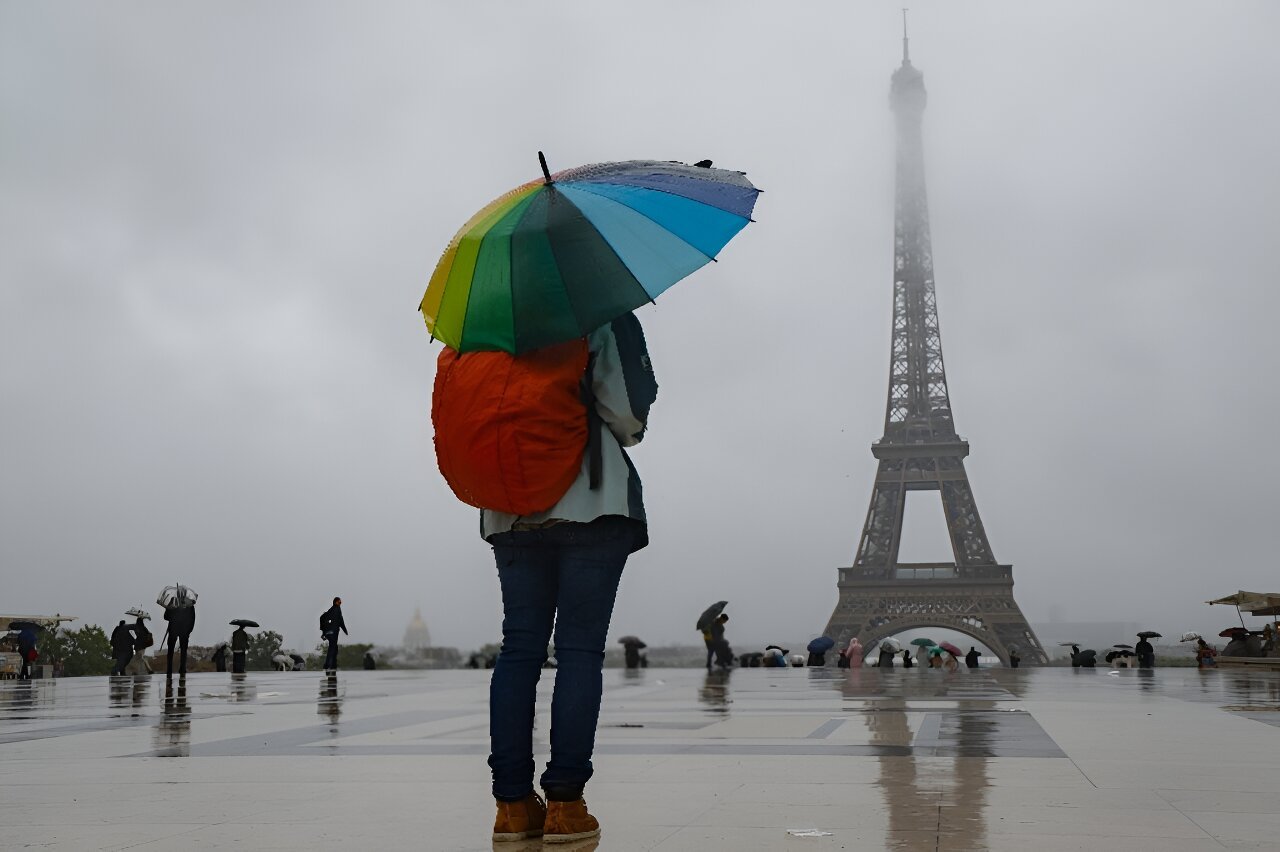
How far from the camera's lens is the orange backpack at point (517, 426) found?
3.95 meters

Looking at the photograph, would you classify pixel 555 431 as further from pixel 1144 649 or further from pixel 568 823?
pixel 1144 649

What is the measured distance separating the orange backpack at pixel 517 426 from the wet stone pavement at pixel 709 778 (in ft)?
3.53

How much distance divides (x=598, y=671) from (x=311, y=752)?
311 cm

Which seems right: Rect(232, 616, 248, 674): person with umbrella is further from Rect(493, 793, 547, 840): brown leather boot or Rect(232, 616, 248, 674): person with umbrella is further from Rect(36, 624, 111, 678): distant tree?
Rect(493, 793, 547, 840): brown leather boot

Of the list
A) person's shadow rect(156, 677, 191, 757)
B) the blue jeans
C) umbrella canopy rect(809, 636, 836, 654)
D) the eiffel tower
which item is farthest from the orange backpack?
the eiffel tower

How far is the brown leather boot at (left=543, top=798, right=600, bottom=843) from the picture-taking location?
12.4 feet

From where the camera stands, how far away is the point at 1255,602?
3061 cm

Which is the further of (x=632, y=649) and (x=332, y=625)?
(x=632, y=649)

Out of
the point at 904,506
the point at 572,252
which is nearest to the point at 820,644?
the point at 572,252

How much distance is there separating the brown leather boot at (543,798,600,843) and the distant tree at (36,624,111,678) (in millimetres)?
40725

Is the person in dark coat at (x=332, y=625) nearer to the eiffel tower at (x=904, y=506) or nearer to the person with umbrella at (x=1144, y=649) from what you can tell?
the person with umbrella at (x=1144, y=649)

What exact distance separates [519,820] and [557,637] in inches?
22.8

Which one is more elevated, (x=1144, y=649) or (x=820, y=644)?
(x=820, y=644)

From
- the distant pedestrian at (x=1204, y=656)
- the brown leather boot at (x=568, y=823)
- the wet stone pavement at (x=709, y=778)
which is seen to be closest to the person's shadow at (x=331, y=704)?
the wet stone pavement at (x=709, y=778)
